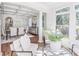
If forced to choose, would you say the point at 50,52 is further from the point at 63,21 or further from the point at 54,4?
the point at 54,4

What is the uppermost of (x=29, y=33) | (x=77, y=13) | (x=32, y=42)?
(x=77, y=13)

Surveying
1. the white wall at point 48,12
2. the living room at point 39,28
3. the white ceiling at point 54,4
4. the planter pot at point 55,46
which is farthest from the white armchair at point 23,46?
the white ceiling at point 54,4

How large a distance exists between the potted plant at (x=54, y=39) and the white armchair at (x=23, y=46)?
226 millimetres

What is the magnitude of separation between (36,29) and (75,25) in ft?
1.74

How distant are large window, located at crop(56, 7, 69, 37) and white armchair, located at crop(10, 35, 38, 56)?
0.42m

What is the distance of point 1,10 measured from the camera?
1854 mm

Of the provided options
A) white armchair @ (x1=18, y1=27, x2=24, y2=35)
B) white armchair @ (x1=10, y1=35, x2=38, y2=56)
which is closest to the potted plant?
white armchair @ (x1=10, y1=35, x2=38, y2=56)

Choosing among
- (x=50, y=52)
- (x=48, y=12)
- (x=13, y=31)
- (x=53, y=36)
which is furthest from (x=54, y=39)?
(x=13, y=31)

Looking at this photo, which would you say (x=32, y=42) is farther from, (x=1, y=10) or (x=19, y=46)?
(x=1, y=10)

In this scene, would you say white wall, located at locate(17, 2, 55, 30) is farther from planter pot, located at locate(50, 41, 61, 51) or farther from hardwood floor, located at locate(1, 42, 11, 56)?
hardwood floor, located at locate(1, 42, 11, 56)

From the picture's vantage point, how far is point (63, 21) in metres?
1.88

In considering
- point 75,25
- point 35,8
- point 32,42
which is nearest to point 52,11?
point 35,8

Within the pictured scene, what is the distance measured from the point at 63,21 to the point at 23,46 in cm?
65

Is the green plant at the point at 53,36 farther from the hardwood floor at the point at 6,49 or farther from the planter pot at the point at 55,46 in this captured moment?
the hardwood floor at the point at 6,49
